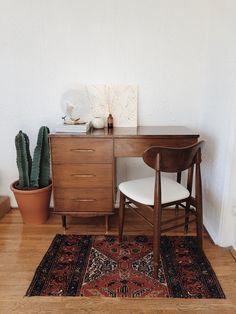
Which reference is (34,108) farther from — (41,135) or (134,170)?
(134,170)

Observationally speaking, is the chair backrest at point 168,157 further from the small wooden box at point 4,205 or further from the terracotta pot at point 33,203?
the small wooden box at point 4,205

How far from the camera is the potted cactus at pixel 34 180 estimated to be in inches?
79.7

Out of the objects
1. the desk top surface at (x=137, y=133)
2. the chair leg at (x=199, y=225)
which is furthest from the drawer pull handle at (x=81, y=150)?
the chair leg at (x=199, y=225)

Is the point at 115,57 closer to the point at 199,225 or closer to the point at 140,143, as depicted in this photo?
the point at 140,143

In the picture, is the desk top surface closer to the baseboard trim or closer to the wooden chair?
the wooden chair

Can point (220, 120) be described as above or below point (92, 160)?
above

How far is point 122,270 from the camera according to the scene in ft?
5.20

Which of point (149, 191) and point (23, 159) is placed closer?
point (149, 191)

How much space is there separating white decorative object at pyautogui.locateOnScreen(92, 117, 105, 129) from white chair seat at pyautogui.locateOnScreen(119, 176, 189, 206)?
A: 0.58 m

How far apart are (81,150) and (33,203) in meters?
0.66

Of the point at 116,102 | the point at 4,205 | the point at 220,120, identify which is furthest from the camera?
the point at 4,205

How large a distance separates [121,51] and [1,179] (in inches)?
63.1

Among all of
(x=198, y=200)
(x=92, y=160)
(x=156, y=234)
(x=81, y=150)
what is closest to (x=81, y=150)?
(x=81, y=150)

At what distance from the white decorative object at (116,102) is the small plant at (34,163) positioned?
483 millimetres
